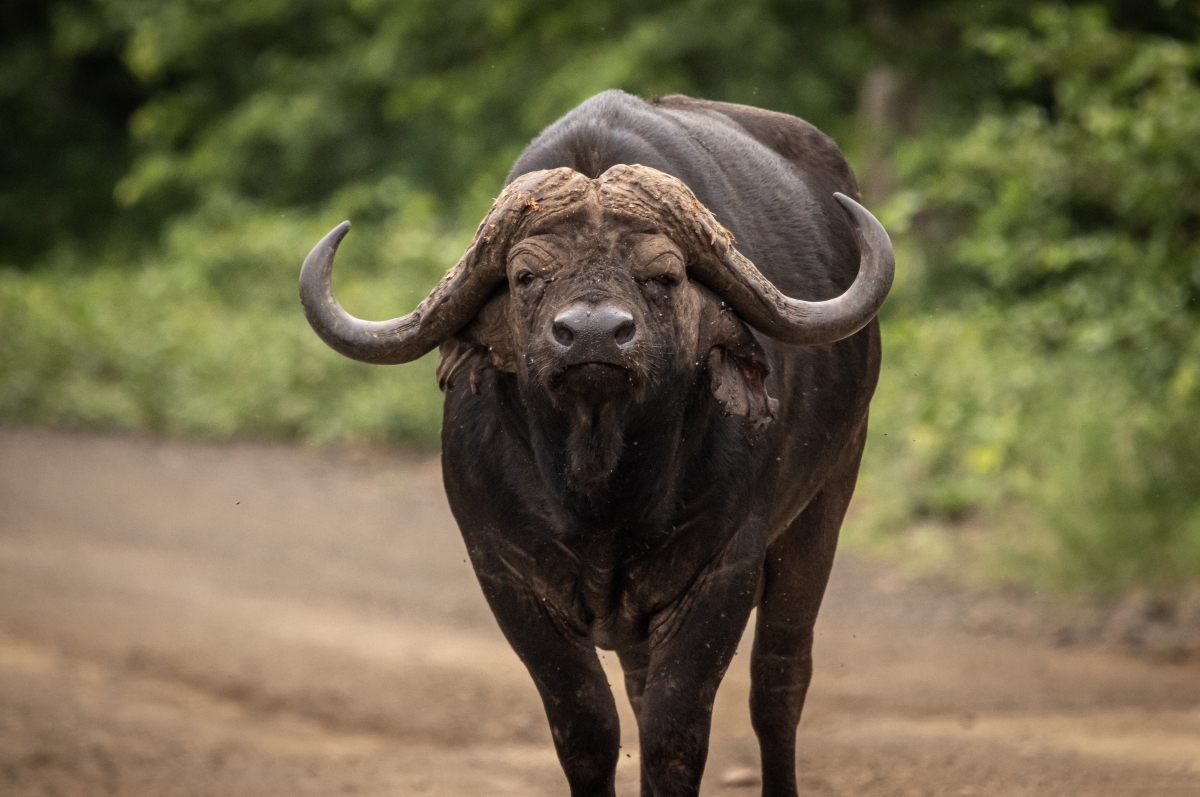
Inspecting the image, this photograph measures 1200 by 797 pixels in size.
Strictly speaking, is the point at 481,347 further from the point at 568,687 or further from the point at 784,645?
the point at 784,645

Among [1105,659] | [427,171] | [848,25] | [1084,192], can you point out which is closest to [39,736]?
[1105,659]

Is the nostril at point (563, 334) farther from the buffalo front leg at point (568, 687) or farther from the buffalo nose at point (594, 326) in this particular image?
the buffalo front leg at point (568, 687)

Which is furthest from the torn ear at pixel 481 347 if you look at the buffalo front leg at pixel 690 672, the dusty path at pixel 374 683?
the dusty path at pixel 374 683

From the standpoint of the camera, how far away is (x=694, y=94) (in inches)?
635

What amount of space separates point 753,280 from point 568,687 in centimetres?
132

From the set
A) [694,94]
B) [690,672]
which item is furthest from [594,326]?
[694,94]

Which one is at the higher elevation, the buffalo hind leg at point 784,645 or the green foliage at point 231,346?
the green foliage at point 231,346

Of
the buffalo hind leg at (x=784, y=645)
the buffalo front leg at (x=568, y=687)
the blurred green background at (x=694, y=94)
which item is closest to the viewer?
the buffalo front leg at (x=568, y=687)

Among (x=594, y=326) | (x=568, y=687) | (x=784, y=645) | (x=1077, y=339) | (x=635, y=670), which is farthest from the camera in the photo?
(x=1077, y=339)

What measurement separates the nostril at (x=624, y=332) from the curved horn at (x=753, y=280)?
41 cm

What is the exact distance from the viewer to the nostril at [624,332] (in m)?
3.75

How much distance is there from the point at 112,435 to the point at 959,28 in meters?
9.16

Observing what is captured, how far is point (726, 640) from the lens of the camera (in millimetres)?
4441

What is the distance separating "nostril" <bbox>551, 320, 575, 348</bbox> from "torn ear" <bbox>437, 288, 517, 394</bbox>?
1.33 feet
